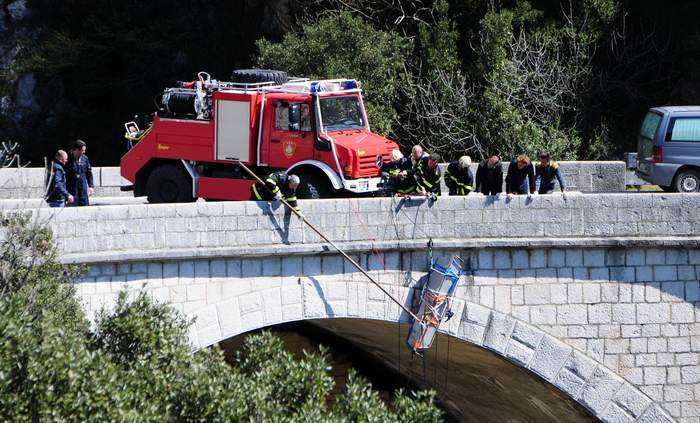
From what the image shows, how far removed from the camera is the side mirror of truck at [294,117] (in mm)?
17766

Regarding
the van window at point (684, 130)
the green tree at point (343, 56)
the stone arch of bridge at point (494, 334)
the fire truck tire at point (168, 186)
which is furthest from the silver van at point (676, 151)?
the fire truck tire at point (168, 186)

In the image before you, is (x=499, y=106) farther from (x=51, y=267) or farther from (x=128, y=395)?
(x=128, y=395)

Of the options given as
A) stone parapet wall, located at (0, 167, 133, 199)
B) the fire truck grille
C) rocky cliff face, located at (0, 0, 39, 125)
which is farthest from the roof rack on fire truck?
rocky cliff face, located at (0, 0, 39, 125)

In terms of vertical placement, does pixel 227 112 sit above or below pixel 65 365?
above

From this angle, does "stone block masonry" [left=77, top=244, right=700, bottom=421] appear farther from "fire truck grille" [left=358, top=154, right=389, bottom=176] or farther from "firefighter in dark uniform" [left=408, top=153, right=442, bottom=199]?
"fire truck grille" [left=358, top=154, right=389, bottom=176]

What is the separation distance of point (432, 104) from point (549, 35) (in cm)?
355

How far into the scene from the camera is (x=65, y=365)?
9.33m

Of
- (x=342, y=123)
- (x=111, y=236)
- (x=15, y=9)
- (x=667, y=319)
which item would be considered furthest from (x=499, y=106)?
(x=15, y=9)

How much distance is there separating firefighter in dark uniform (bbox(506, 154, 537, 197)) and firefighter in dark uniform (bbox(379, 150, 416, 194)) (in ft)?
5.18

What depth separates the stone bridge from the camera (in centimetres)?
1423

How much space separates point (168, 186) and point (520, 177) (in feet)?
20.9

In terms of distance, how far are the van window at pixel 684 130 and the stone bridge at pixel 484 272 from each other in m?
5.06

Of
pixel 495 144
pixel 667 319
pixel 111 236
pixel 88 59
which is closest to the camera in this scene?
pixel 111 236

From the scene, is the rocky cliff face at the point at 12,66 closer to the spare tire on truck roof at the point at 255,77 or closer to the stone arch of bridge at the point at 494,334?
the spare tire on truck roof at the point at 255,77
